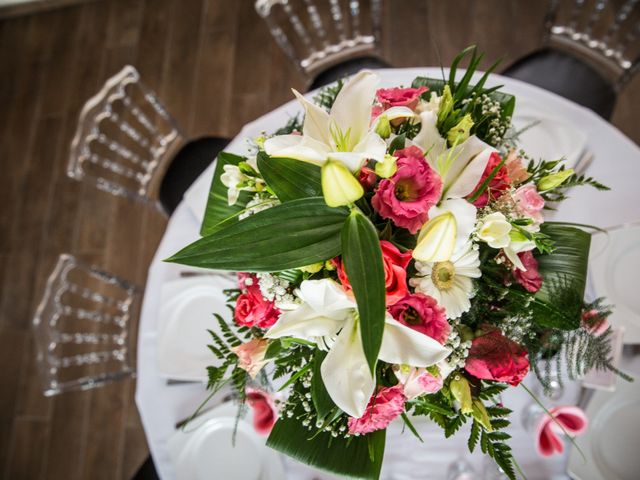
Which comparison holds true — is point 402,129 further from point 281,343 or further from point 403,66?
point 403,66

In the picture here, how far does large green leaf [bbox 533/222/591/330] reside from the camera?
0.98 m

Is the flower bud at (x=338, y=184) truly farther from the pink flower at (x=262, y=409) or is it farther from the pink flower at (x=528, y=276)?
the pink flower at (x=262, y=409)

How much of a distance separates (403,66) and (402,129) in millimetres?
1686

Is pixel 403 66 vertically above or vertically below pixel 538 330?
above

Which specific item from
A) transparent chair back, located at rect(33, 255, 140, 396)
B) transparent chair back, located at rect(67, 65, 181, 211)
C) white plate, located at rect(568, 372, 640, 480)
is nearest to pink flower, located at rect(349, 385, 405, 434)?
white plate, located at rect(568, 372, 640, 480)

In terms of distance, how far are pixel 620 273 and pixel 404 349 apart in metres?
0.95

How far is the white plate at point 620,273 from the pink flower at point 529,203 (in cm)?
63

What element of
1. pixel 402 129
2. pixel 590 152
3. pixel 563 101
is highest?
pixel 563 101

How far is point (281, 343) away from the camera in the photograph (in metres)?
0.92

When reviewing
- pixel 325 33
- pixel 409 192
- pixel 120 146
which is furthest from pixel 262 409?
pixel 325 33

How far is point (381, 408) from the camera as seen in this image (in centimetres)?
83

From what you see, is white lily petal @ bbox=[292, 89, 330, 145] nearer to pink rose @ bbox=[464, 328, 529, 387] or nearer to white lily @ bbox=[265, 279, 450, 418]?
white lily @ bbox=[265, 279, 450, 418]

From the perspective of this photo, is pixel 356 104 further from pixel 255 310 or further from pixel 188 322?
pixel 188 322

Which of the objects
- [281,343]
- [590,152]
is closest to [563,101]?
[590,152]
